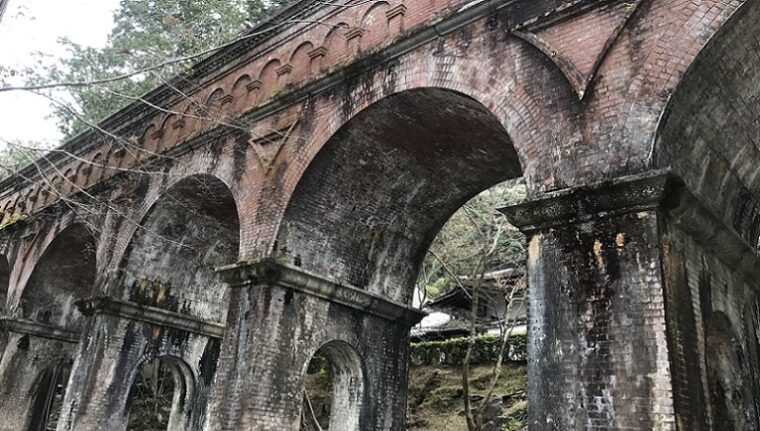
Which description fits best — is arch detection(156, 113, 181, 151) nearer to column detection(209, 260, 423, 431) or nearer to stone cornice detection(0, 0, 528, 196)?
stone cornice detection(0, 0, 528, 196)

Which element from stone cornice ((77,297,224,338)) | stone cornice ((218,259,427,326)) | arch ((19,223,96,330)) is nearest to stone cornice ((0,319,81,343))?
arch ((19,223,96,330))

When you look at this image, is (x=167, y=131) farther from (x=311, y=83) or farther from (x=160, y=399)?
(x=160, y=399)

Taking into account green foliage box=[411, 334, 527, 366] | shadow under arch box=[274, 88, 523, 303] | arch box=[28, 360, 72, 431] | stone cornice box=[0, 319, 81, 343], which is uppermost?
shadow under arch box=[274, 88, 523, 303]

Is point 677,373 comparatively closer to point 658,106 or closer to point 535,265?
point 535,265

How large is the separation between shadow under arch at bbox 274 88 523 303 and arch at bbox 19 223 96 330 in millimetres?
7387

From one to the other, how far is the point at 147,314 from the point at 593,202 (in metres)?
9.28

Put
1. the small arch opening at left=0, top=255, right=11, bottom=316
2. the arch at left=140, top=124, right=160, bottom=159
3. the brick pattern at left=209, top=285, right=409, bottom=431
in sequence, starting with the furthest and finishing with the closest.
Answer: the small arch opening at left=0, top=255, right=11, bottom=316
the arch at left=140, top=124, right=160, bottom=159
the brick pattern at left=209, top=285, right=409, bottom=431

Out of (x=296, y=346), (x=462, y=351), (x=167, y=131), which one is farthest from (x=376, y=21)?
(x=462, y=351)

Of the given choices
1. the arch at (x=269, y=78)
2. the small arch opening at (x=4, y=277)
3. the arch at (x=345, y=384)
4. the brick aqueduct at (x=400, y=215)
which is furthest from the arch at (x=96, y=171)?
the arch at (x=345, y=384)

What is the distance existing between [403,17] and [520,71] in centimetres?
248

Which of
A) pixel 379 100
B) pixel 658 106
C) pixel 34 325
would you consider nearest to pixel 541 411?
pixel 658 106

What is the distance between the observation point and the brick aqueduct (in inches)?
202

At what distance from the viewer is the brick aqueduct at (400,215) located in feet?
16.8

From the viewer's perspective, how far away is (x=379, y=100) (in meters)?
8.01
